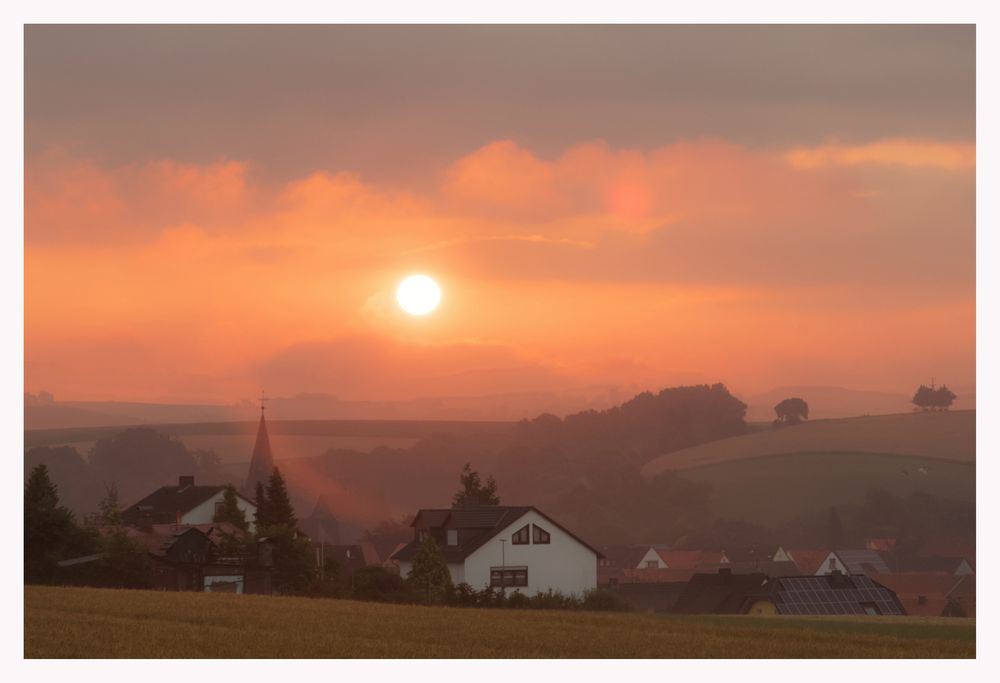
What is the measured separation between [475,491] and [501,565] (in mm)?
9600

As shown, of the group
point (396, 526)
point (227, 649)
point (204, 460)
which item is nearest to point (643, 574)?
point (396, 526)

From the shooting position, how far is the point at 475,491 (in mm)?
50406

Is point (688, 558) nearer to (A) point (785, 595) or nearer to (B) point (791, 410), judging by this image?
(A) point (785, 595)

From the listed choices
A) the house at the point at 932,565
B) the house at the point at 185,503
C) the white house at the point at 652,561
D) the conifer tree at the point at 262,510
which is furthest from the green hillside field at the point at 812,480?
the conifer tree at the point at 262,510

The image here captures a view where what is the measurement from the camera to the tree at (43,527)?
36250mm

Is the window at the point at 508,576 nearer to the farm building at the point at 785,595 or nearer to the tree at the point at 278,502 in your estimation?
the tree at the point at 278,502

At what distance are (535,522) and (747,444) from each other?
31533 mm

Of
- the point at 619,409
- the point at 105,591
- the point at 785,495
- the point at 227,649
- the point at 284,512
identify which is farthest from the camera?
the point at 785,495

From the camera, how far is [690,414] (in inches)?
2345

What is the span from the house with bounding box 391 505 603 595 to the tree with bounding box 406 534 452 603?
1651 mm

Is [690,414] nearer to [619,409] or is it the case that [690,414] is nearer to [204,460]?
[619,409]

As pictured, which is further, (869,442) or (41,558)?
(869,442)

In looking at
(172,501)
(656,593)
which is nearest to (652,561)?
(656,593)

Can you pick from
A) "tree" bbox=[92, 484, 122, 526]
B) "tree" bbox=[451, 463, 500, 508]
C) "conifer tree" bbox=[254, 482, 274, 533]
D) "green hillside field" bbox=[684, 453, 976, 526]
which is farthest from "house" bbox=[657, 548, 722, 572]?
"tree" bbox=[92, 484, 122, 526]
